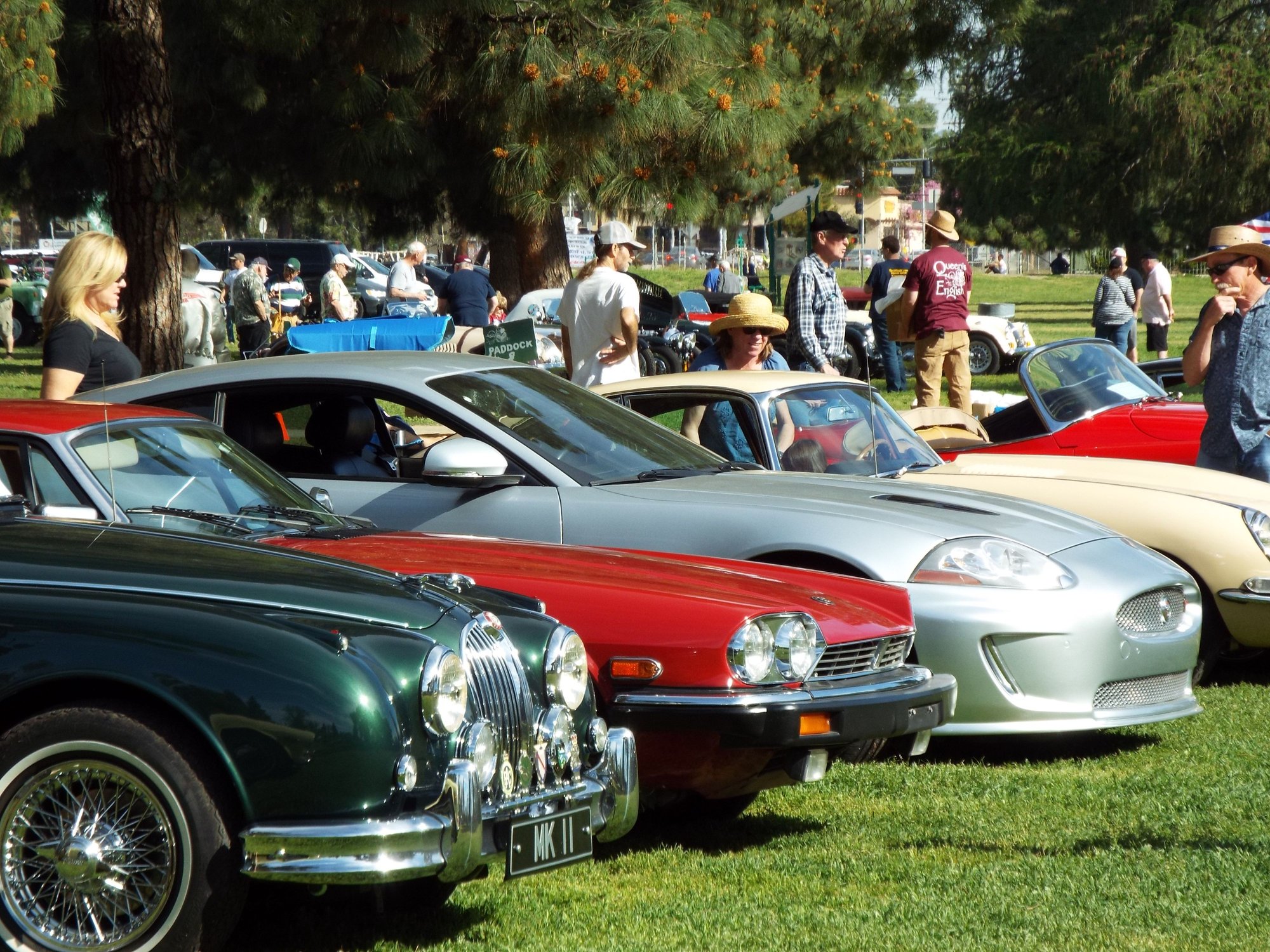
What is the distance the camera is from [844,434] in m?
7.61

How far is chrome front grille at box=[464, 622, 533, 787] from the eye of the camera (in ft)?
12.2

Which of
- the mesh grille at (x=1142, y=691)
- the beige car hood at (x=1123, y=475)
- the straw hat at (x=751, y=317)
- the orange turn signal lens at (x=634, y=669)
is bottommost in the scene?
the mesh grille at (x=1142, y=691)

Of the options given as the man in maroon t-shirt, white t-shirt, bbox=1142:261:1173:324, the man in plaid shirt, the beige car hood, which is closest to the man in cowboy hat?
the beige car hood

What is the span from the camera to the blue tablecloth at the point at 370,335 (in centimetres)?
1453

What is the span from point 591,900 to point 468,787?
98 cm

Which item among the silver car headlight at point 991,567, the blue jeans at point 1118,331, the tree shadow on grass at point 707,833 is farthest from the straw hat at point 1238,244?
the blue jeans at point 1118,331

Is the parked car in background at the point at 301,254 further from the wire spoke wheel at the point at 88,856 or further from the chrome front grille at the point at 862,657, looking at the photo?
the wire spoke wheel at the point at 88,856

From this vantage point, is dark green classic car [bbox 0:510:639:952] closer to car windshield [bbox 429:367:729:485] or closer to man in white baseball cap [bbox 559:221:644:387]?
car windshield [bbox 429:367:729:485]

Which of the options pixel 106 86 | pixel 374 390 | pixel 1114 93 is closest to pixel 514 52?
pixel 106 86

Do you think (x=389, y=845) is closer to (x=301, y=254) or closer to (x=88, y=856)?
(x=88, y=856)

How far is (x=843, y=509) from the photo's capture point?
5875 mm

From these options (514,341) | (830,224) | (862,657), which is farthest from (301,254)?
(862,657)

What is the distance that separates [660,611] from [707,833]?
1.01 metres

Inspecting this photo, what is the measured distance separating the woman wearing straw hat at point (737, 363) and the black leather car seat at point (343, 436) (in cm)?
166
